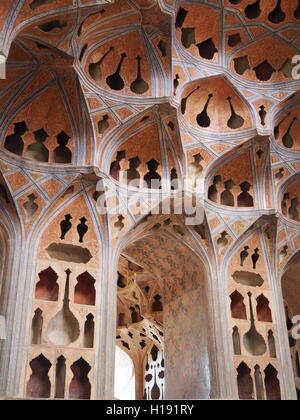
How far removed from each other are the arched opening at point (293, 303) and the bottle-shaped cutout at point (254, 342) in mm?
2739

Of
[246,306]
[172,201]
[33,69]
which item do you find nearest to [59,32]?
[33,69]

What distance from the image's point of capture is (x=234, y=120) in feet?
45.4

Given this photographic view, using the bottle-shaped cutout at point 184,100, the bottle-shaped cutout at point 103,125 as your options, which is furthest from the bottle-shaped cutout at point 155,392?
the bottle-shaped cutout at point 103,125

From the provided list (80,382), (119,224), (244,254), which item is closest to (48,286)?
(80,382)

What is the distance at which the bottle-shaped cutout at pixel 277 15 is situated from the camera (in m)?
13.8

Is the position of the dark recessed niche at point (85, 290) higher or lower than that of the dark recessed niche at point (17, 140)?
lower

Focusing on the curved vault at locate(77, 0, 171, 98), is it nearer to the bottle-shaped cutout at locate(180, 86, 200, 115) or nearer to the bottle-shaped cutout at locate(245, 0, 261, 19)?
the bottle-shaped cutout at locate(180, 86, 200, 115)

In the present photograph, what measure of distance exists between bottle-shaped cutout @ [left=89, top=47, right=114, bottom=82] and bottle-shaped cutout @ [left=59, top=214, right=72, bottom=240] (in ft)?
9.84

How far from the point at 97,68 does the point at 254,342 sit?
676cm

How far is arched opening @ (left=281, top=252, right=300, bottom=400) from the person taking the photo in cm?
1532

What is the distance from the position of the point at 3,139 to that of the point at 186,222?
4413mm

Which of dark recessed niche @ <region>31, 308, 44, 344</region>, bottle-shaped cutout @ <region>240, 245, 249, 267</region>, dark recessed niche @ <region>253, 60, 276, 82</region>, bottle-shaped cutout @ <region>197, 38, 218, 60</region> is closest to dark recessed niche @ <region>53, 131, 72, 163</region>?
dark recessed niche @ <region>31, 308, 44, 344</region>

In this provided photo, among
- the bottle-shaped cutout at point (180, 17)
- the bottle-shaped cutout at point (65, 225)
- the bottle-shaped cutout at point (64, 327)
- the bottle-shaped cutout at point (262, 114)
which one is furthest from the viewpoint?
the bottle-shaped cutout at point (262, 114)

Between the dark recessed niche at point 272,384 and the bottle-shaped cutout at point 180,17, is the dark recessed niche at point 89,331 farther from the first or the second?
the bottle-shaped cutout at point 180,17
